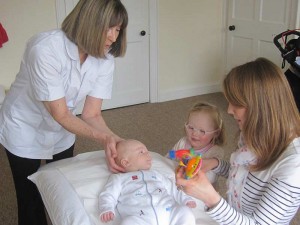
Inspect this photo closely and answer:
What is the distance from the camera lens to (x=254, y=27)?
13.8 ft

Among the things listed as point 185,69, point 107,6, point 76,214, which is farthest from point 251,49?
point 76,214

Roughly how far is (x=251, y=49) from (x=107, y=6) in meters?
3.20

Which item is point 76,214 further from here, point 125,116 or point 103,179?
point 125,116

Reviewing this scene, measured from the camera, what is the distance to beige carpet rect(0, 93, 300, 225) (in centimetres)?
259

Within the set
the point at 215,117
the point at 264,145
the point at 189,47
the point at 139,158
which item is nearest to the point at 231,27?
the point at 189,47

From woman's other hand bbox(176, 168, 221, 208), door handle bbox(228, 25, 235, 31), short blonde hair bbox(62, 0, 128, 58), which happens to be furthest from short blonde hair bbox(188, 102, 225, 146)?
door handle bbox(228, 25, 235, 31)

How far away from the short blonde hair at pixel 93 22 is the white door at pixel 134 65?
2.54 meters

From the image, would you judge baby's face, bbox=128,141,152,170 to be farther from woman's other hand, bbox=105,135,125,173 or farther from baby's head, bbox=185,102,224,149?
baby's head, bbox=185,102,224,149

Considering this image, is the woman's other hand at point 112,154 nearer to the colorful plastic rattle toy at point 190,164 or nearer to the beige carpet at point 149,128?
the colorful plastic rattle toy at point 190,164

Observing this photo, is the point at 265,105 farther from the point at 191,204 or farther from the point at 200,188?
the point at 191,204

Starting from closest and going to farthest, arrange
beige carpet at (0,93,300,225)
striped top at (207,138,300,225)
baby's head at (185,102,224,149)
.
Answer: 1. striped top at (207,138,300,225)
2. baby's head at (185,102,224,149)
3. beige carpet at (0,93,300,225)

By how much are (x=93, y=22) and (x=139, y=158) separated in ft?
1.89

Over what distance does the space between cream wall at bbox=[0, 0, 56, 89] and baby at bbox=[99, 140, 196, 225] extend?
8.03ft

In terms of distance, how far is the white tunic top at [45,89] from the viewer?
1.45 meters
